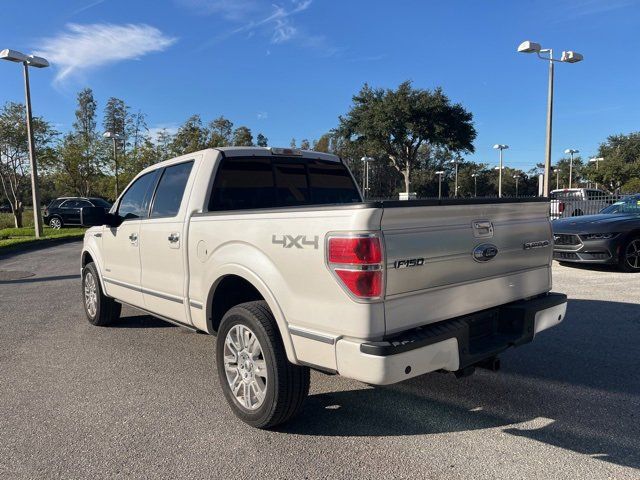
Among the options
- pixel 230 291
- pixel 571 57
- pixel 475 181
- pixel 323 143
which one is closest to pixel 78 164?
pixel 571 57

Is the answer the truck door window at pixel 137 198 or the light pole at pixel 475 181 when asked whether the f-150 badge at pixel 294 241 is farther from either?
the light pole at pixel 475 181

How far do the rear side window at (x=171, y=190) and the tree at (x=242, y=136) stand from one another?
4691 centimetres

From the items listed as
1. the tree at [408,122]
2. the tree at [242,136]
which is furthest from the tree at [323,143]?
the tree at [408,122]

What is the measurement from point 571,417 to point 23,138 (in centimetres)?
2730

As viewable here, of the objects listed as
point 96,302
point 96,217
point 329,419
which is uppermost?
point 96,217

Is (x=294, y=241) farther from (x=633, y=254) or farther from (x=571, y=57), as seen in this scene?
(x=571, y=57)

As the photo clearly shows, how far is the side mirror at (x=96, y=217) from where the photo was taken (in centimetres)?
517

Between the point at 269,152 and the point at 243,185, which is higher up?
the point at 269,152

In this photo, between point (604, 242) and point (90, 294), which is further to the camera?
point (604, 242)

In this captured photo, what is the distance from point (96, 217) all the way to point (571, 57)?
18775mm

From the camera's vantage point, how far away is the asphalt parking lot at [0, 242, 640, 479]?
2.88 metres

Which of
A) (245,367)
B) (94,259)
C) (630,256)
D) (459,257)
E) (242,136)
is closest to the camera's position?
(459,257)

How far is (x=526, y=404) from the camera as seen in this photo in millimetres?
3633

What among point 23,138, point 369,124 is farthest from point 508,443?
point 369,124
